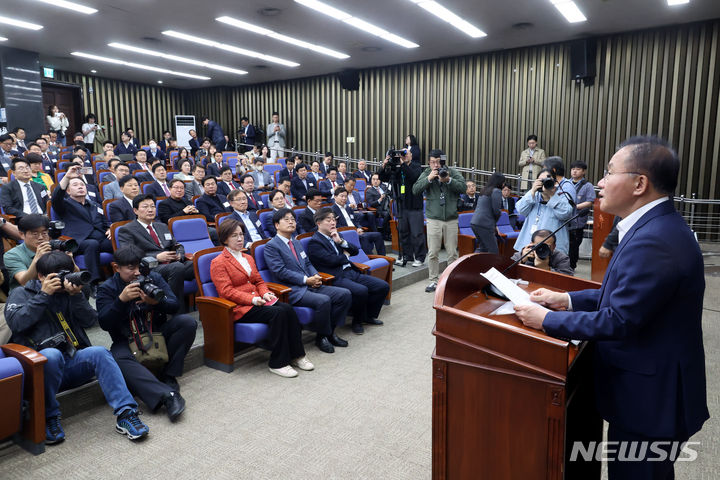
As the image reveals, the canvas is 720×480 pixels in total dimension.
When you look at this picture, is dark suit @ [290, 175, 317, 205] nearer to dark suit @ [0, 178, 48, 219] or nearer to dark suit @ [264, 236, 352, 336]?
dark suit @ [0, 178, 48, 219]

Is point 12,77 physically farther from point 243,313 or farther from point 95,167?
point 243,313

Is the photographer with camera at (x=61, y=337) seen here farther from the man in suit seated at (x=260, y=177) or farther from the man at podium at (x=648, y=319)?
the man in suit seated at (x=260, y=177)

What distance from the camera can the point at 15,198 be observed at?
4582 mm

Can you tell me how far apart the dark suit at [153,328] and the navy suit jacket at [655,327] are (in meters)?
2.18

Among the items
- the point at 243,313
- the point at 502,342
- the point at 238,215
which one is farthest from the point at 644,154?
the point at 238,215

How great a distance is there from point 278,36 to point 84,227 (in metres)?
5.50

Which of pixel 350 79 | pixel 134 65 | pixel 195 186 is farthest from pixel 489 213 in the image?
pixel 134 65

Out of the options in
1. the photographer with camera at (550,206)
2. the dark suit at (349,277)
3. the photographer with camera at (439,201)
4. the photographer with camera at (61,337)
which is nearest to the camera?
the photographer with camera at (61,337)

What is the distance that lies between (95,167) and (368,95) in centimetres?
621

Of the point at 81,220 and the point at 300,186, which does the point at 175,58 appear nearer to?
the point at 300,186

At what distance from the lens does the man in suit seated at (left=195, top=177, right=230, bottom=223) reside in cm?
527

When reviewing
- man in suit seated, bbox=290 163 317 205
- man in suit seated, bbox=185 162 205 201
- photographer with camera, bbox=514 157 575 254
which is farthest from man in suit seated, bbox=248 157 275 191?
photographer with camera, bbox=514 157 575 254

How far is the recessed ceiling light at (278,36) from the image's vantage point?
296 inches

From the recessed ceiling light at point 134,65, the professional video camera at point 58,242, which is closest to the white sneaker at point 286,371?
the professional video camera at point 58,242
